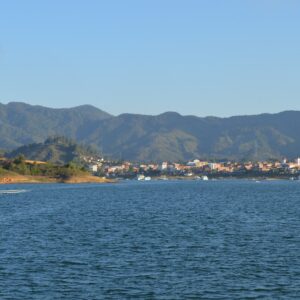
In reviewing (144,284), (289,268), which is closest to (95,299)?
(144,284)

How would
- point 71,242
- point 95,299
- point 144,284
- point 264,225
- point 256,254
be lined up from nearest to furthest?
point 95,299, point 144,284, point 256,254, point 71,242, point 264,225

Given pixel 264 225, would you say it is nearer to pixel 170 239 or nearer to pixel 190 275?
pixel 170 239

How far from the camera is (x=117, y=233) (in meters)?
70.0

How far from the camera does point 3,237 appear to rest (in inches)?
2589

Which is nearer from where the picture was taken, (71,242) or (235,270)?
(235,270)

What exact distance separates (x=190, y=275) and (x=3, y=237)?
86.7 ft

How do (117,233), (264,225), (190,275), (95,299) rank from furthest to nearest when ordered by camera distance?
1. (264,225)
2. (117,233)
3. (190,275)
4. (95,299)

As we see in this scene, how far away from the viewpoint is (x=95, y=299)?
38.1 meters

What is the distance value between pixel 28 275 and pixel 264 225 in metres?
39.6

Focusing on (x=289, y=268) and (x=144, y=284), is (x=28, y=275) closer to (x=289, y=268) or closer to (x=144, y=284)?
(x=144, y=284)

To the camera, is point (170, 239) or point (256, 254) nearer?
point (256, 254)

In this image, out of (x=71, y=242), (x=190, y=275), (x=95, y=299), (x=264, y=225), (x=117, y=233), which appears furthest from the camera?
(x=264, y=225)

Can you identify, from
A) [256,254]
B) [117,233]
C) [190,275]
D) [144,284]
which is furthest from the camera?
[117,233]

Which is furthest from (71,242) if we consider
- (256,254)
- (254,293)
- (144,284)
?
(254,293)
